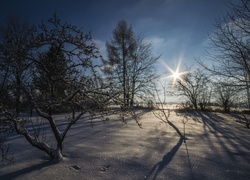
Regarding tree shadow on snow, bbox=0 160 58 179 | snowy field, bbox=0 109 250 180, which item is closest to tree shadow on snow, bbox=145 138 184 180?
snowy field, bbox=0 109 250 180

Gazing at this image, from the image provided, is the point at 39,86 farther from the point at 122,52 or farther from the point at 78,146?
the point at 122,52

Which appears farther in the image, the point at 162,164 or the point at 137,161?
the point at 137,161

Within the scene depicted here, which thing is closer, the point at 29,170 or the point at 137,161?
the point at 29,170

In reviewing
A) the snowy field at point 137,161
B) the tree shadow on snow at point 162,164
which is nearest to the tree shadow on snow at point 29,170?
the snowy field at point 137,161

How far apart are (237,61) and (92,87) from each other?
6.09 m

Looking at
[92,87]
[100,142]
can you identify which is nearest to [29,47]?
[92,87]

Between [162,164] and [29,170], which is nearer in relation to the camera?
[29,170]

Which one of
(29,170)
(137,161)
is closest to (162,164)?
(137,161)

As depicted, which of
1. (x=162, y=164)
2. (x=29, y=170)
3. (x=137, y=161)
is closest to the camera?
(x=29, y=170)

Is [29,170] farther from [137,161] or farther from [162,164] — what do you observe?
[162,164]

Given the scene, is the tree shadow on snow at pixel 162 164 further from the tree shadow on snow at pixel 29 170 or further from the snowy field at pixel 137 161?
the tree shadow on snow at pixel 29 170

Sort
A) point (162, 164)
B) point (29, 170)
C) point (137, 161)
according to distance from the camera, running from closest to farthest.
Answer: point (29, 170) < point (162, 164) < point (137, 161)

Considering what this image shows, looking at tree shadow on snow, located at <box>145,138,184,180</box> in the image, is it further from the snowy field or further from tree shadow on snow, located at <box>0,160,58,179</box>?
tree shadow on snow, located at <box>0,160,58,179</box>

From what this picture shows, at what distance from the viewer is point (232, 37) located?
5.71 m
